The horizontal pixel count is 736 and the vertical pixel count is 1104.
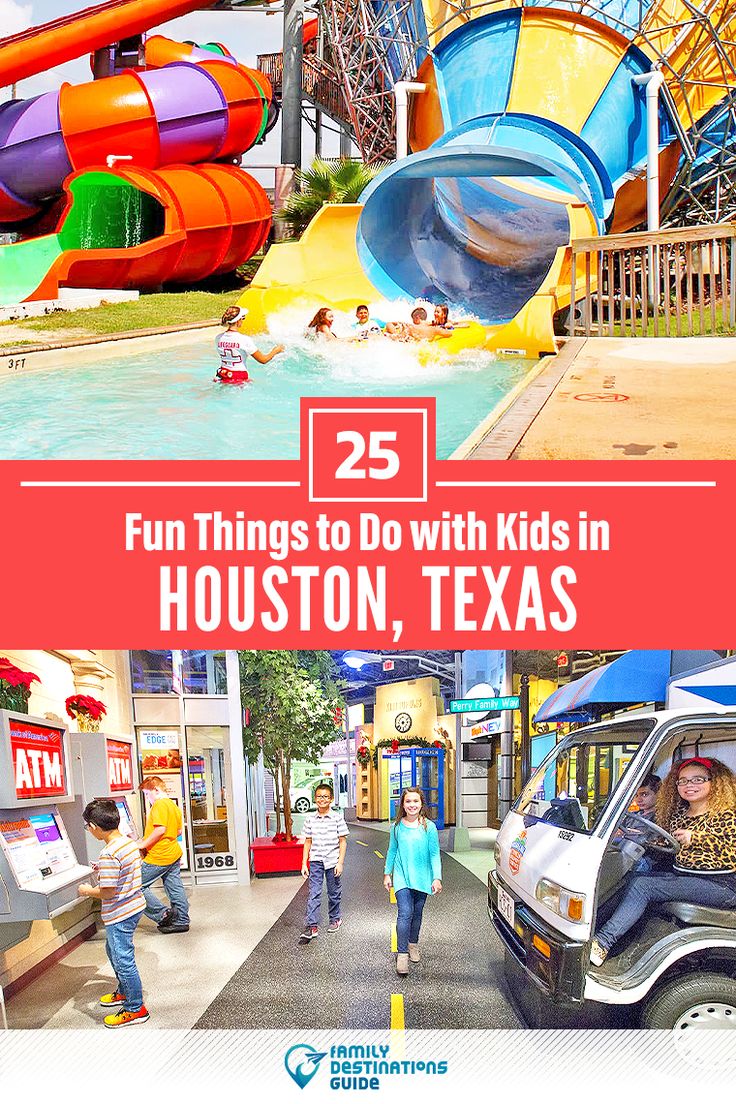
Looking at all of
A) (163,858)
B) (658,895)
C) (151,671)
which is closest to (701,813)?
(658,895)

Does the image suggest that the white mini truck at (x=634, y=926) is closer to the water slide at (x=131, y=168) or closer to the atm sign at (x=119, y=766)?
the atm sign at (x=119, y=766)

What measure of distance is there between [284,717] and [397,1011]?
97 cm

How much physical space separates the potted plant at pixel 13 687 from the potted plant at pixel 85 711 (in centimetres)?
40

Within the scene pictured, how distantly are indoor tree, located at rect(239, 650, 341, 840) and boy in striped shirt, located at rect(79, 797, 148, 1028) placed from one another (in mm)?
591

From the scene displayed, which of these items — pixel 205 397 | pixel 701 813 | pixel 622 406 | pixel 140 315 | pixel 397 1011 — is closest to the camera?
pixel 701 813

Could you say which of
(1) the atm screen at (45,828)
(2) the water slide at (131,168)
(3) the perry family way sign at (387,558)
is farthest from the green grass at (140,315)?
(1) the atm screen at (45,828)

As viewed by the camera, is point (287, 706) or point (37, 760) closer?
point (37, 760)

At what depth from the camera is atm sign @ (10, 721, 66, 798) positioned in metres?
3.41

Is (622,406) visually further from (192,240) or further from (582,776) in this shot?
(192,240)

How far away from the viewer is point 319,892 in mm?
3672

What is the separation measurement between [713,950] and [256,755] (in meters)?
1.60

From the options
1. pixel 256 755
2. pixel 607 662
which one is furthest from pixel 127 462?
pixel 607 662

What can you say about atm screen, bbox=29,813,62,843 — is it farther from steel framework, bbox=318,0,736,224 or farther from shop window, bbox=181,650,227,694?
steel framework, bbox=318,0,736,224

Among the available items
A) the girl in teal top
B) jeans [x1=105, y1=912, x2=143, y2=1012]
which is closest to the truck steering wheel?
the girl in teal top
